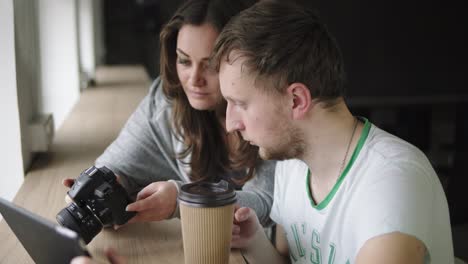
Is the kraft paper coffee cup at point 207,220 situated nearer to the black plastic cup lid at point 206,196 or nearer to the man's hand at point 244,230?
the black plastic cup lid at point 206,196

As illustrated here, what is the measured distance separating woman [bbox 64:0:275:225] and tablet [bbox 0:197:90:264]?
0.63 m

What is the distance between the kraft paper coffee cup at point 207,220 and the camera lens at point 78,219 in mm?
225

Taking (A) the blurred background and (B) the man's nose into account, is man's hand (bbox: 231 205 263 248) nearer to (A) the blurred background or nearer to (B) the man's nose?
(B) the man's nose

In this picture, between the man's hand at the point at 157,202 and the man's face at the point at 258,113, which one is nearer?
the man's face at the point at 258,113

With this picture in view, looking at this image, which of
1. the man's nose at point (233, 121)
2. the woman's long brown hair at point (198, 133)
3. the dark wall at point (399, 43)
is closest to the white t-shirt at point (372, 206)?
the man's nose at point (233, 121)

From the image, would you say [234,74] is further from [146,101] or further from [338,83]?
[146,101]

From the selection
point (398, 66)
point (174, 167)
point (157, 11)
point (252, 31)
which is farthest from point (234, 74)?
point (398, 66)

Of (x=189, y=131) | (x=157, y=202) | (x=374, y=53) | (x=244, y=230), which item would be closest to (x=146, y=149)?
(x=189, y=131)

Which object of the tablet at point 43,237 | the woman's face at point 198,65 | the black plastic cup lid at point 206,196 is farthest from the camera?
the woman's face at point 198,65

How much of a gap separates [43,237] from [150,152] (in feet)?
Result: 3.00

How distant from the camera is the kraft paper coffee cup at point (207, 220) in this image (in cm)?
99

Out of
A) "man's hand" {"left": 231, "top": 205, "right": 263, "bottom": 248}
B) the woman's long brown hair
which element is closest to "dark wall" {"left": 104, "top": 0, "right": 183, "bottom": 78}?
the woman's long brown hair

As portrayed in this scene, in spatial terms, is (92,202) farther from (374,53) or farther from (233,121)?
(374,53)

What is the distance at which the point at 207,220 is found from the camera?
3.27ft
